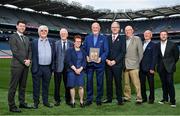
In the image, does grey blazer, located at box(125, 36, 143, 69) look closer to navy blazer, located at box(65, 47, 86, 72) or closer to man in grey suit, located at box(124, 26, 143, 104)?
man in grey suit, located at box(124, 26, 143, 104)

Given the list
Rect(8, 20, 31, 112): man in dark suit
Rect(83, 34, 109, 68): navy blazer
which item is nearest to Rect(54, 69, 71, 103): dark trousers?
Rect(83, 34, 109, 68): navy blazer

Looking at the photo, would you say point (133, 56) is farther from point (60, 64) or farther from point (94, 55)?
point (60, 64)

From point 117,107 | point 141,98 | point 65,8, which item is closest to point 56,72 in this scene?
point 117,107

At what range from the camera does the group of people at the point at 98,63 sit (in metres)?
9.07

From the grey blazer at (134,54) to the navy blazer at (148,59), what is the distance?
0.12 meters

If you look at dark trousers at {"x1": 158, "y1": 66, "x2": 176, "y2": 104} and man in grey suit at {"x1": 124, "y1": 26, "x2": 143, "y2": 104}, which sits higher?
man in grey suit at {"x1": 124, "y1": 26, "x2": 143, "y2": 104}

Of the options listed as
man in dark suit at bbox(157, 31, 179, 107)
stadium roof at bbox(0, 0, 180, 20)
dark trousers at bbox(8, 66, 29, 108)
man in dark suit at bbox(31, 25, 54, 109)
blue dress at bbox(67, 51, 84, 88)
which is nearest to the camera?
dark trousers at bbox(8, 66, 29, 108)

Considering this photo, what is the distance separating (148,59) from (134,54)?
0.41m

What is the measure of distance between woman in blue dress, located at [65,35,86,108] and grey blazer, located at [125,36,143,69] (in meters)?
1.30

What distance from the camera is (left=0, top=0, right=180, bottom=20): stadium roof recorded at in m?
59.3

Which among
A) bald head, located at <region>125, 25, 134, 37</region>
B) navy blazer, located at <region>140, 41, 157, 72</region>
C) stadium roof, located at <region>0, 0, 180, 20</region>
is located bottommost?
navy blazer, located at <region>140, 41, 157, 72</region>

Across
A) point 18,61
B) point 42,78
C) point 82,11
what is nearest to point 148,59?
point 42,78

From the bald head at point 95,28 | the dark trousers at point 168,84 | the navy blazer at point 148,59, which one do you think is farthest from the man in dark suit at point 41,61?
the dark trousers at point 168,84

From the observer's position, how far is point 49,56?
9117 millimetres
